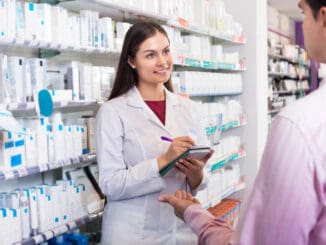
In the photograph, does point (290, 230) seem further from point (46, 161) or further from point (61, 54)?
point (61, 54)

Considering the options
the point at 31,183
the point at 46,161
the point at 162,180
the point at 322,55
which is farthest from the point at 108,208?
the point at 322,55

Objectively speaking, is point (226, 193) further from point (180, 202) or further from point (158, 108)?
point (180, 202)

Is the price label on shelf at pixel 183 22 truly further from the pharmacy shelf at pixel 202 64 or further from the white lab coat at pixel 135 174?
the white lab coat at pixel 135 174

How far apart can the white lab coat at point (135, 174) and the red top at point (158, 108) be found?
0.04 metres

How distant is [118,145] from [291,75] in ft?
30.1

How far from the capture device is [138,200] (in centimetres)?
216

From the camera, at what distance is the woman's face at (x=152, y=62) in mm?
2312

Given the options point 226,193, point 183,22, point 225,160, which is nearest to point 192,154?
point 183,22

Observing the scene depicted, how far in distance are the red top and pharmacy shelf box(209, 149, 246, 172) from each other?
6.30ft

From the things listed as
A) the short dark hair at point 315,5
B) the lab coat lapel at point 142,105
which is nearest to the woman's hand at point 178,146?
the lab coat lapel at point 142,105

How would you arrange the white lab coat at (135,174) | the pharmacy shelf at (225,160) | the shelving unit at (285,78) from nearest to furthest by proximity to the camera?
the white lab coat at (135,174), the pharmacy shelf at (225,160), the shelving unit at (285,78)

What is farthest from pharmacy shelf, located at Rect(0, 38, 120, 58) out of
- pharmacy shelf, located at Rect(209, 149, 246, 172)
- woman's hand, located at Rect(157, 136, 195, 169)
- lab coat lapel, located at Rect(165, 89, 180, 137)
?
pharmacy shelf, located at Rect(209, 149, 246, 172)

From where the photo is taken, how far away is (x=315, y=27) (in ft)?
3.11

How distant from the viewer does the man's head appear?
0.93 meters
